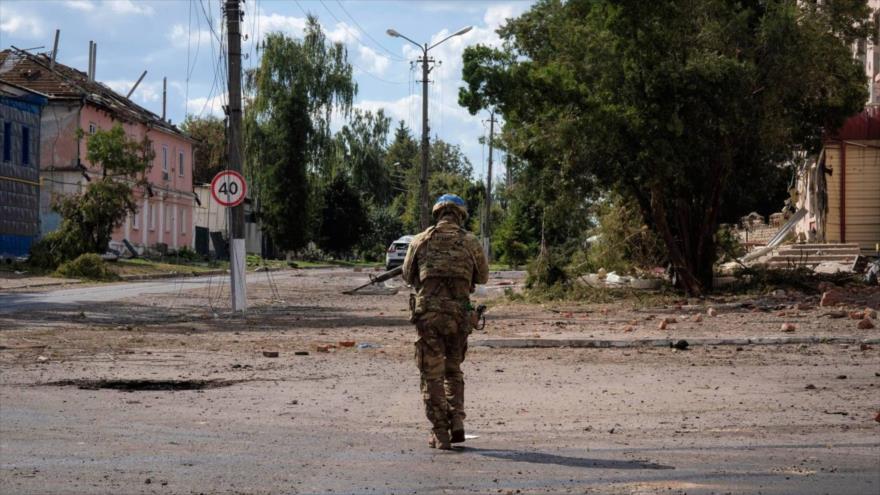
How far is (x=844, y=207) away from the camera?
3656cm

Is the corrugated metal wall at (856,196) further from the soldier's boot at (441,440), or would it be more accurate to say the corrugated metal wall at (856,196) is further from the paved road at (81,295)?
the soldier's boot at (441,440)

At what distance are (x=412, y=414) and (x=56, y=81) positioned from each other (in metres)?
52.2

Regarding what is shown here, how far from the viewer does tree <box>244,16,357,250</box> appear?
2864 inches

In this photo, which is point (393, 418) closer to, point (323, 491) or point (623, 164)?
point (323, 491)

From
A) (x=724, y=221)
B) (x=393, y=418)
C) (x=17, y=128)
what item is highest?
(x=17, y=128)

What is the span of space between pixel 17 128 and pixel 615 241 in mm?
27737

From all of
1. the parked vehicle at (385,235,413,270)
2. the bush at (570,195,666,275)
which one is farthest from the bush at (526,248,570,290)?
the parked vehicle at (385,235,413,270)

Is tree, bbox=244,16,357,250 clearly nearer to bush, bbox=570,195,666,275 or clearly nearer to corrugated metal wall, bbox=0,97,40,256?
corrugated metal wall, bbox=0,97,40,256

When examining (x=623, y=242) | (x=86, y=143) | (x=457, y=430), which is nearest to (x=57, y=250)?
(x=86, y=143)

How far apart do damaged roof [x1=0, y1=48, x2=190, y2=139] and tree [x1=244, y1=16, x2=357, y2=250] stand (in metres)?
9.55

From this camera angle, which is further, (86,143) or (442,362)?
(86,143)

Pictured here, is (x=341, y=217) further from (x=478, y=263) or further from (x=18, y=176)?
(x=478, y=263)

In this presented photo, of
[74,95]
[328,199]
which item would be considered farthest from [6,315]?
[328,199]

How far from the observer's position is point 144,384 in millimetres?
12469
